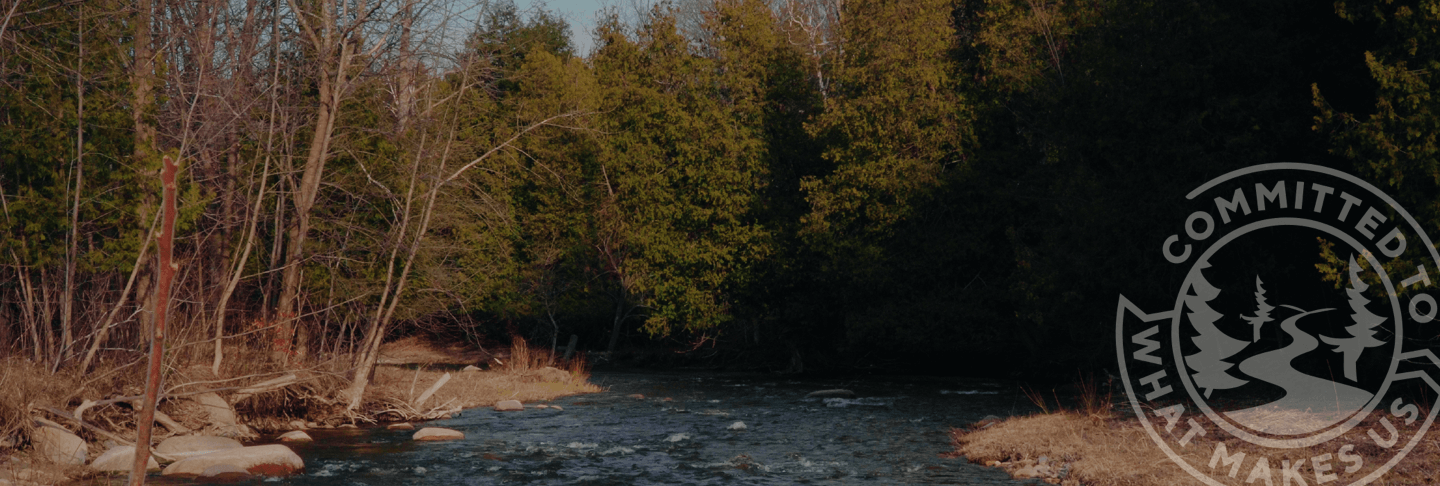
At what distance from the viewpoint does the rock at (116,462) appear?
1300 centimetres

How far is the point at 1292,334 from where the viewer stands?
19.2 metres

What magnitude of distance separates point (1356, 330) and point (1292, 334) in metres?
2.84

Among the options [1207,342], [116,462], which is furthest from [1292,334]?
[116,462]

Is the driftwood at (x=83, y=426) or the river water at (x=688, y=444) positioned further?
the river water at (x=688, y=444)

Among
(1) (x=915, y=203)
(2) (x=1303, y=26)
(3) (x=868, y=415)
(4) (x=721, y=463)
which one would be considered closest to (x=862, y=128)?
(1) (x=915, y=203)

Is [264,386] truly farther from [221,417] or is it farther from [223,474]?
[223,474]

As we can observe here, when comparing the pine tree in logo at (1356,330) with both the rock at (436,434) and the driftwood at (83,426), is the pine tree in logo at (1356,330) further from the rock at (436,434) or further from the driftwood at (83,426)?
the driftwood at (83,426)

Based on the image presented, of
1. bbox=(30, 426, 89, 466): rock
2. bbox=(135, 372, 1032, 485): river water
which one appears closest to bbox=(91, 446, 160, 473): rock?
bbox=(30, 426, 89, 466): rock

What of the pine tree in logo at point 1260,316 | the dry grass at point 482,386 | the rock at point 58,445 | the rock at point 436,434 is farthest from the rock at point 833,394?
the rock at point 58,445

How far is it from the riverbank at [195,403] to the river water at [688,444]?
0.85 m

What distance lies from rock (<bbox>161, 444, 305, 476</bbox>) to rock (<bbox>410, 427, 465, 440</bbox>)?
A: 3.16 metres

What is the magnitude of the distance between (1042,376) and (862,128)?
8.17m

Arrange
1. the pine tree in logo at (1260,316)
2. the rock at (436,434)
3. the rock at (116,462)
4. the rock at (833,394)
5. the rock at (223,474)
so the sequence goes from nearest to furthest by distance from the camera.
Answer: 1. the rock at (223,474)
2. the rock at (116,462)
3. the rock at (436,434)
4. the pine tree in logo at (1260,316)
5. the rock at (833,394)

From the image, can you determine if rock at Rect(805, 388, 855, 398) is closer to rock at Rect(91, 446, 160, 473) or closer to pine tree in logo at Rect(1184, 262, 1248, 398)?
pine tree in logo at Rect(1184, 262, 1248, 398)
